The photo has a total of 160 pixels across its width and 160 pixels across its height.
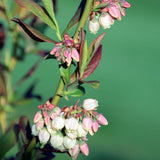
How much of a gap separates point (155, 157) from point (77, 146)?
124cm

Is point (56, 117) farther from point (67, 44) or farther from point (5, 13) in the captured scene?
point (5, 13)

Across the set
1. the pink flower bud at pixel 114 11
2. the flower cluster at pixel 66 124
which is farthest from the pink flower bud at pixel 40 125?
the pink flower bud at pixel 114 11

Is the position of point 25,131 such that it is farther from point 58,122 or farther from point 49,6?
point 49,6

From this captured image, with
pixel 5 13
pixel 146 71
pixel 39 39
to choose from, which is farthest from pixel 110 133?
pixel 39 39

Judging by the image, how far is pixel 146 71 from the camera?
2.50 m

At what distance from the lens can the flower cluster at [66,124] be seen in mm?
557

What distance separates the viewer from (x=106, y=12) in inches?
23.1

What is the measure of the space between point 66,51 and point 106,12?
0.11m

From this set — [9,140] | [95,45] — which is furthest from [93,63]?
[9,140]

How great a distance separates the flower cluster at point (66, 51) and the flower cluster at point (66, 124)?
8 cm

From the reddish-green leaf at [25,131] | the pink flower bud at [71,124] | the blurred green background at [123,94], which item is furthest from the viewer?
the blurred green background at [123,94]

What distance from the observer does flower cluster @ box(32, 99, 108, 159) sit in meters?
0.56

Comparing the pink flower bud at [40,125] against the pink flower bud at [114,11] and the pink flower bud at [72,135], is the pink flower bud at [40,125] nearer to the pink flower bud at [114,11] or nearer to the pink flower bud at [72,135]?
the pink flower bud at [72,135]

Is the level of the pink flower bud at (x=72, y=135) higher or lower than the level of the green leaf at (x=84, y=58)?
lower
